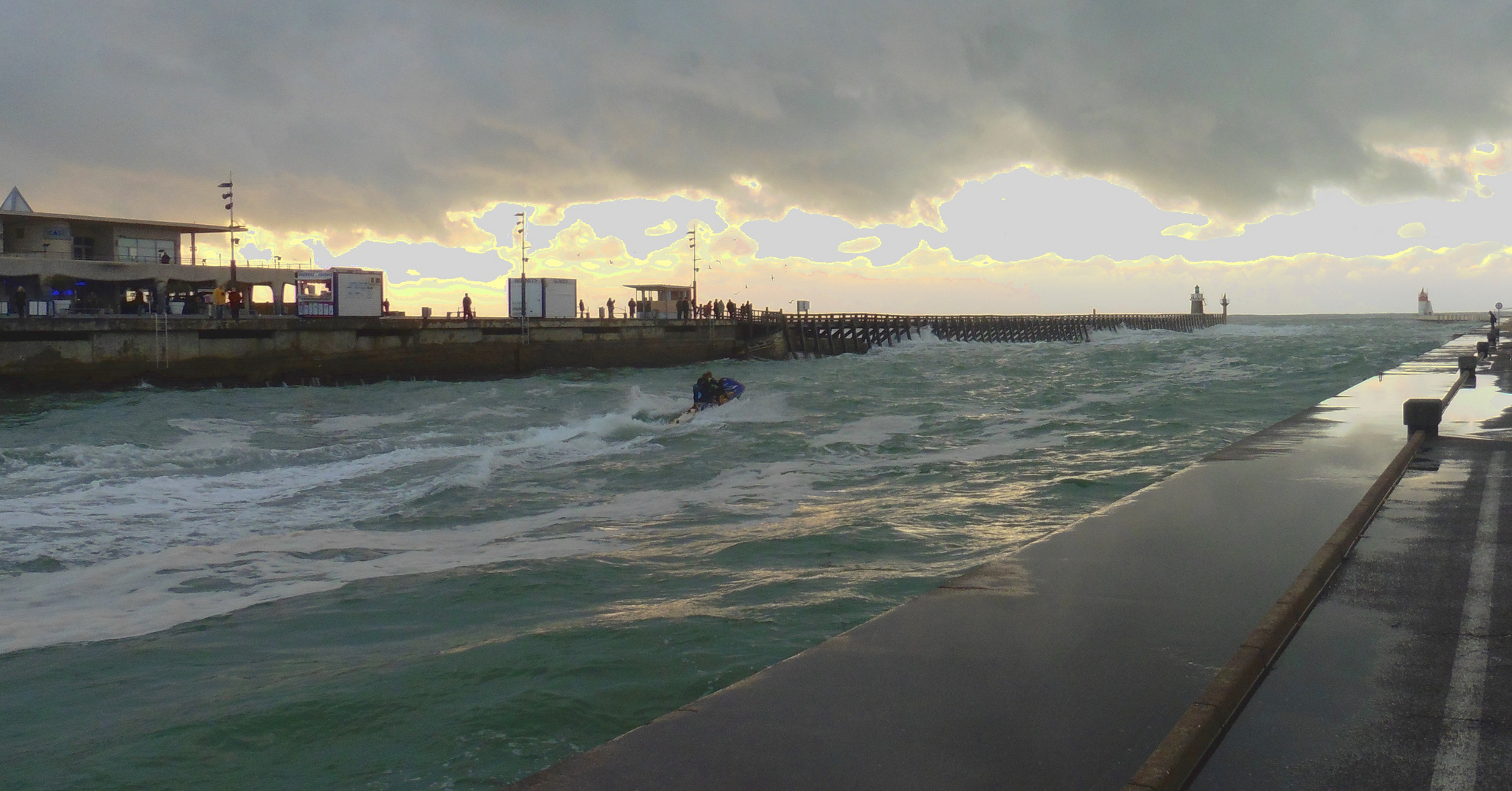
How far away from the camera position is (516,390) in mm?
39875

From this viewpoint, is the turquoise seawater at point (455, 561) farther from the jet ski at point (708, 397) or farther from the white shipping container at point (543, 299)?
the white shipping container at point (543, 299)

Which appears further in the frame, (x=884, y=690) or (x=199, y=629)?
(x=199, y=629)

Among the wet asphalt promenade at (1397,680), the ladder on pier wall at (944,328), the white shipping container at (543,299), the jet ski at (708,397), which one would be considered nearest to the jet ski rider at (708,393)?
the jet ski at (708,397)

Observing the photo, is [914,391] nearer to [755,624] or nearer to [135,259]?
[755,624]

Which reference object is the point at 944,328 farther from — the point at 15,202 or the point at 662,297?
the point at 15,202

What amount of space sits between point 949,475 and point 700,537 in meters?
5.58

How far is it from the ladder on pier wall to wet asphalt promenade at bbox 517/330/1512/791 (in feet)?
206

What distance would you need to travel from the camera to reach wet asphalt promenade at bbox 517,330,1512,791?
13.5 ft

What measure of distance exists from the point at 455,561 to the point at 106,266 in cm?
5608

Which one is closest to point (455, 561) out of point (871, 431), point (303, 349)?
point (871, 431)

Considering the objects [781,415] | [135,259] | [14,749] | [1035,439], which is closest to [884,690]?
[14,749]

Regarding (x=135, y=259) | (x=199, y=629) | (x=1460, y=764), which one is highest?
(x=135, y=259)

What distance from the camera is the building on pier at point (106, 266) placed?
52781 mm

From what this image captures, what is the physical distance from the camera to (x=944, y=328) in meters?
99.4
